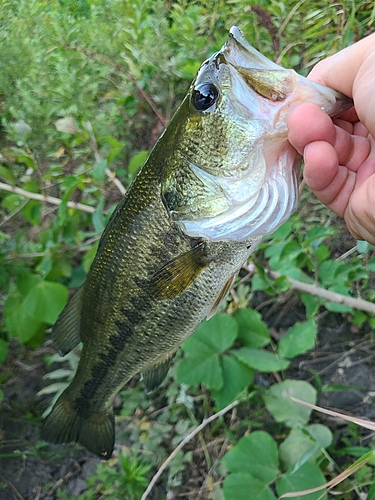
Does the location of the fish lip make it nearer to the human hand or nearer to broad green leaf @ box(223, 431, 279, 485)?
the human hand

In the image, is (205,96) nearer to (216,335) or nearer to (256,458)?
(216,335)

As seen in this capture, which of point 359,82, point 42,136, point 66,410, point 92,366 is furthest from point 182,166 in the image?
point 42,136

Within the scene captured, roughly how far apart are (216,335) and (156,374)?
37cm

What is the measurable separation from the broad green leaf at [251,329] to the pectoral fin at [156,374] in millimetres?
445

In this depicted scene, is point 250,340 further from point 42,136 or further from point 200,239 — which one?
point 42,136

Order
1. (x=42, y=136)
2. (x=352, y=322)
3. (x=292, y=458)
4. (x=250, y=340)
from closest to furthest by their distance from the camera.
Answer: (x=292, y=458) → (x=250, y=340) → (x=352, y=322) → (x=42, y=136)

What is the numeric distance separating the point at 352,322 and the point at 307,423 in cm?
57

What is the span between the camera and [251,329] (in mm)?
1929

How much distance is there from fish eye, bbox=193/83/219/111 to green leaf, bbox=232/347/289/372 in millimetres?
1129

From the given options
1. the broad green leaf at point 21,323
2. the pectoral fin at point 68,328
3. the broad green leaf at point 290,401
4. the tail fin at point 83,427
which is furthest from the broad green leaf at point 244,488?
the broad green leaf at point 21,323

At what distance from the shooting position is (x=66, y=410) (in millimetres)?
1802

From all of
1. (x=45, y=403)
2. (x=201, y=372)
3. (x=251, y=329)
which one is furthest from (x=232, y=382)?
(x=45, y=403)

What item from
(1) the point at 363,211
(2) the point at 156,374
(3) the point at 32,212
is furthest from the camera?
(3) the point at 32,212

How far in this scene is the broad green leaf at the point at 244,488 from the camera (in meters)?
1.58
